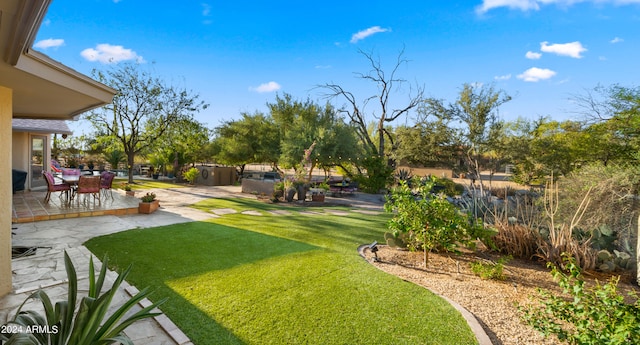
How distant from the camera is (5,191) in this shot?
135 inches

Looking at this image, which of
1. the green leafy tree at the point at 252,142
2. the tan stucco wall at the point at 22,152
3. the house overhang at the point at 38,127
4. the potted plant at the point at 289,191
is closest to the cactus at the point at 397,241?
the potted plant at the point at 289,191

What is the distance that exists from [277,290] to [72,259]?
3.44 metres

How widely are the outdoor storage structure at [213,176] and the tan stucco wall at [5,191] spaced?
55.3 feet

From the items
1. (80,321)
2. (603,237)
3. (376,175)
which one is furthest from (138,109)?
(603,237)

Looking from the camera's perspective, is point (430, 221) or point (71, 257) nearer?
point (71, 257)

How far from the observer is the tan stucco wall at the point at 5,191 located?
3316mm

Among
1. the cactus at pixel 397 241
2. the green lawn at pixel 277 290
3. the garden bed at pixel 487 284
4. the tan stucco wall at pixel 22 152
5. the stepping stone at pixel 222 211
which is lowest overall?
the garden bed at pixel 487 284

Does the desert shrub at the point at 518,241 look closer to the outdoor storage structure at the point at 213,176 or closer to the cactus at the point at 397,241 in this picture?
the cactus at the point at 397,241

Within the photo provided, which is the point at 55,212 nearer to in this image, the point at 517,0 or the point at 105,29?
the point at 105,29

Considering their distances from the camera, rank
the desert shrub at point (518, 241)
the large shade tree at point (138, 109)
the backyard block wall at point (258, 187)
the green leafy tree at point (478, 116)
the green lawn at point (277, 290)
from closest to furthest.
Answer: the green lawn at point (277, 290) → the desert shrub at point (518, 241) → the backyard block wall at point (258, 187) → the green leafy tree at point (478, 116) → the large shade tree at point (138, 109)

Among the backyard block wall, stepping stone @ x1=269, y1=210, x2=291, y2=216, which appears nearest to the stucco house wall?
stepping stone @ x1=269, y1=210, x2=291, y2=216

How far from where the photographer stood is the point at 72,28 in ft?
45.2

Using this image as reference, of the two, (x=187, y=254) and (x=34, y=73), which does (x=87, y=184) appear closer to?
(x=187, y=254)

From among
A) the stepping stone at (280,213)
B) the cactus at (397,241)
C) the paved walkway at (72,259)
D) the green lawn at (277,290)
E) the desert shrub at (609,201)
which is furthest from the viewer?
the stepping stone at (280,213)
